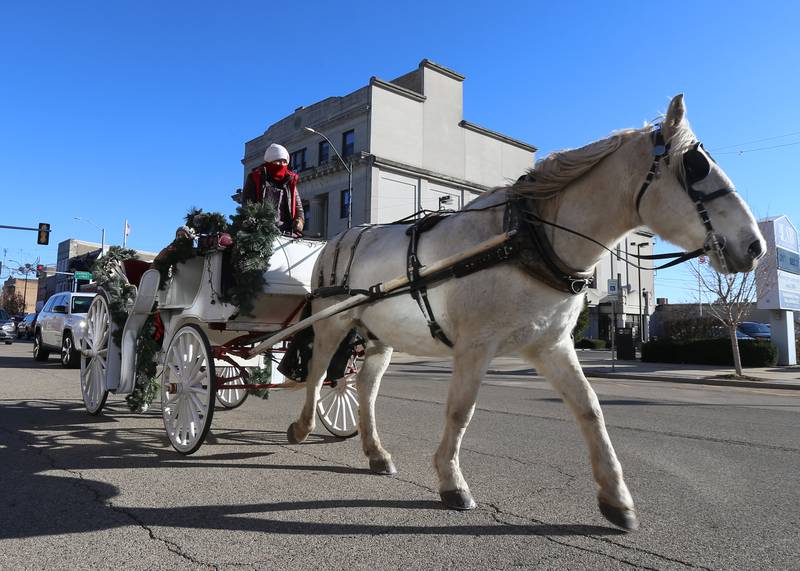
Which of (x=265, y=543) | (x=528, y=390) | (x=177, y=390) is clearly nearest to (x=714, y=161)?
(x=265, y=543)

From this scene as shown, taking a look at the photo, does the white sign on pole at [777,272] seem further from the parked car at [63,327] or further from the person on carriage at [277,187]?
the parked car at [63,327]

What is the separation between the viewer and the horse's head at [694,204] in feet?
9.25

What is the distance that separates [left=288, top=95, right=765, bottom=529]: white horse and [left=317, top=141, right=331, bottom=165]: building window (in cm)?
3741

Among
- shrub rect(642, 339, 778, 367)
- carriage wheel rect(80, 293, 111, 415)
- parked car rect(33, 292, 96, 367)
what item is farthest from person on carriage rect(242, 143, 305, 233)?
shrub rect(642, 339, 778, 367)

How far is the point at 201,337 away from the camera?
4.86 meters

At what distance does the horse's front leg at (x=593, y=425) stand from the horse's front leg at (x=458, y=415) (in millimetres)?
468

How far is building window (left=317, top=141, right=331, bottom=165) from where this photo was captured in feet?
131

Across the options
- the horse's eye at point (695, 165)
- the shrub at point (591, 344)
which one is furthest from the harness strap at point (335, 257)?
the shrub at point (591, 344)

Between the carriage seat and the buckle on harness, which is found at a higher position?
the carriage seat

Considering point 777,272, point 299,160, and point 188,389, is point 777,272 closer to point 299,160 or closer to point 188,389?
point 188,389

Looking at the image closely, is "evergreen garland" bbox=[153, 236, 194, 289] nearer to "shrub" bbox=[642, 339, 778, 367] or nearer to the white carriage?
the white carriage

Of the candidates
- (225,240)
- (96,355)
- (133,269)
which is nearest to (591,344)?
(133,269)

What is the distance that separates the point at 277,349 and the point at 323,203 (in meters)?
35.0

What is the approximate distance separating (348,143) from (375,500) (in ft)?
120
